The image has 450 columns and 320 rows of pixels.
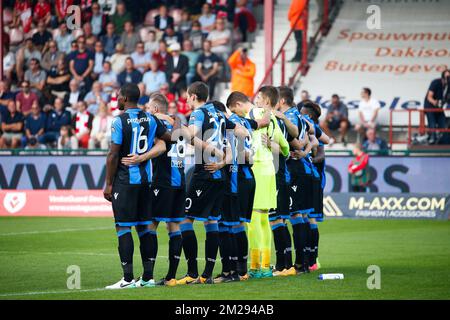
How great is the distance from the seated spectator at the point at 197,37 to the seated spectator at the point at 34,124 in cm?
489

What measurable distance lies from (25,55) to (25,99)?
9.63 ft

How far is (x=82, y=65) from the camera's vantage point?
29.8 m

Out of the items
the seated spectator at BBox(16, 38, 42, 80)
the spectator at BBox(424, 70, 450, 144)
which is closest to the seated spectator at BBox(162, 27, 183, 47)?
the seated spectator at BBox(16, 38, 42, 80)

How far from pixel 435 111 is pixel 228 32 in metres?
7.17

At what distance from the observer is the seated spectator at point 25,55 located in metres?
31.5

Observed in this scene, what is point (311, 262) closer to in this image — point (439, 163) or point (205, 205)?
point (205, 205)

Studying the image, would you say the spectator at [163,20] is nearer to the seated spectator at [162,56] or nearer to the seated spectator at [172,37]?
the seated spectator at [172,37]

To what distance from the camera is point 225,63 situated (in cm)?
3048

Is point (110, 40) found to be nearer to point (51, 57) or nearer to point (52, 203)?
point (51, 57)

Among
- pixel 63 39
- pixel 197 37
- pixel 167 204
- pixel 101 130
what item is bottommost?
pixel 167 204

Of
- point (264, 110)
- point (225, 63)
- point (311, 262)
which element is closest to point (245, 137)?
point (264, 110)

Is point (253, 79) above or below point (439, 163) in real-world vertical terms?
above

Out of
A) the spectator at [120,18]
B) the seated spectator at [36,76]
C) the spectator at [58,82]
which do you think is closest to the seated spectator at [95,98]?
the spectator at [58,82]

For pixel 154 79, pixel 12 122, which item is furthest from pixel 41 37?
pixel 154 79
